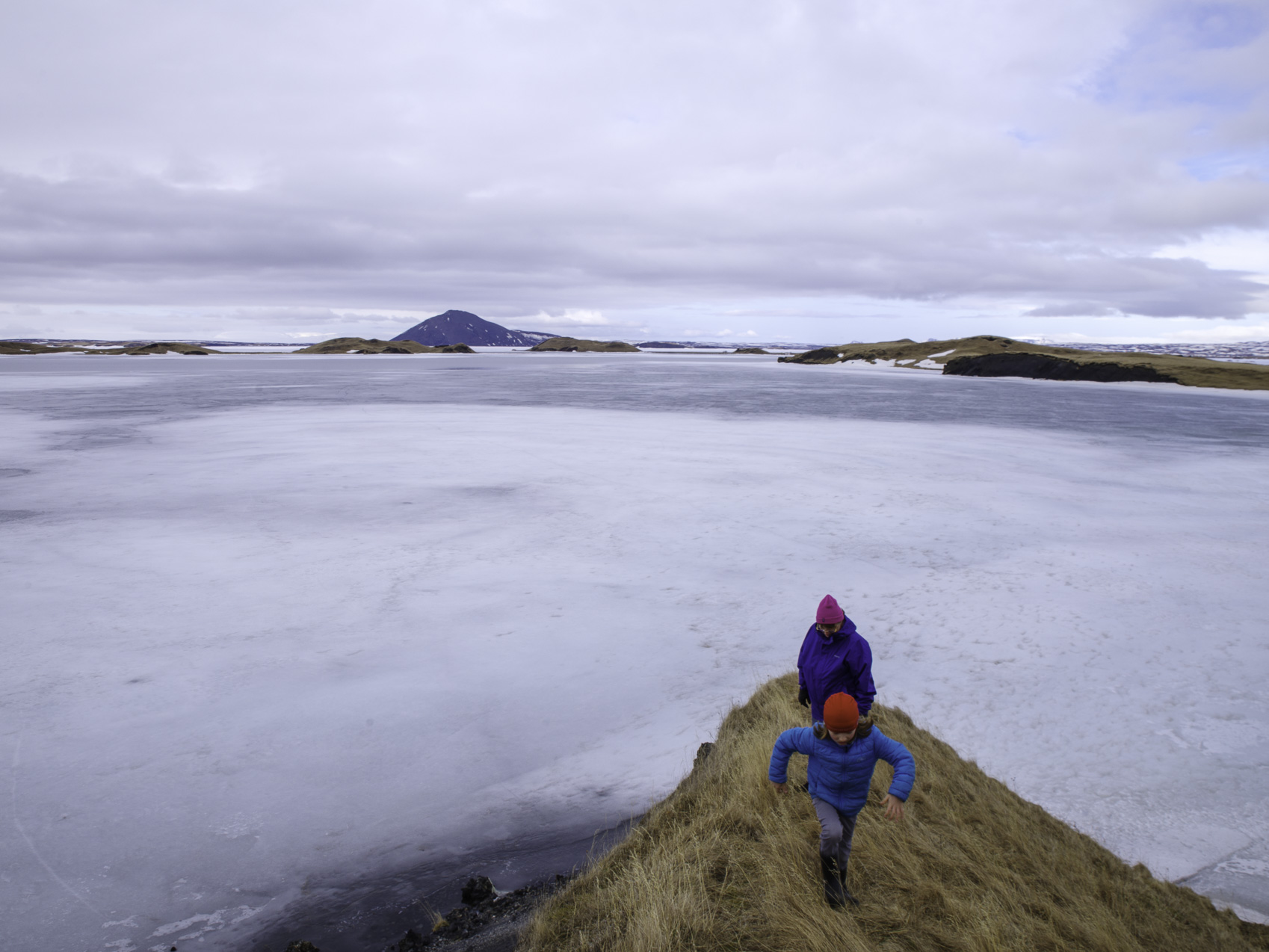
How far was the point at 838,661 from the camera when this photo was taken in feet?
13.5

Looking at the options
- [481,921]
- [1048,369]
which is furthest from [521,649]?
[1048,369]

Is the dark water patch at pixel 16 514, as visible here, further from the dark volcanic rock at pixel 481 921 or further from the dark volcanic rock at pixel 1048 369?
the dark volcanic rock at pixel 1048 369

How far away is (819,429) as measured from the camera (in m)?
23.6

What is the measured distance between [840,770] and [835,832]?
321mm

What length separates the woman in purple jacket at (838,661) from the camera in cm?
411

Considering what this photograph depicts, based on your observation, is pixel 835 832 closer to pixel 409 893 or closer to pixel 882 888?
pixel 882 888

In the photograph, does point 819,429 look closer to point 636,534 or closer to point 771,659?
point 636,534

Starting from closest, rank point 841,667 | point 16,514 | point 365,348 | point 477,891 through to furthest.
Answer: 1. point 841,667
2. point 477,891
3. point 16,514
4. point 365,348

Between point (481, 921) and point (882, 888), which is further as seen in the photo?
point (481, 921)

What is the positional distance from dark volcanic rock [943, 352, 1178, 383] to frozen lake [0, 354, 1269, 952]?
1840 inches

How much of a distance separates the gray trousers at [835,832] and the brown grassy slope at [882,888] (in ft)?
0.80

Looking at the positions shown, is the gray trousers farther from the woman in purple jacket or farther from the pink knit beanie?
the pink knit beanie

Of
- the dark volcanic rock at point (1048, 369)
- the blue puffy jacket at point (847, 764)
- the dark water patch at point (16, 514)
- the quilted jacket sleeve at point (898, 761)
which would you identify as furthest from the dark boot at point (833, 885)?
the dark volcanic rock at point (1048, 369)

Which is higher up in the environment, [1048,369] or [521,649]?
[1048,369]
